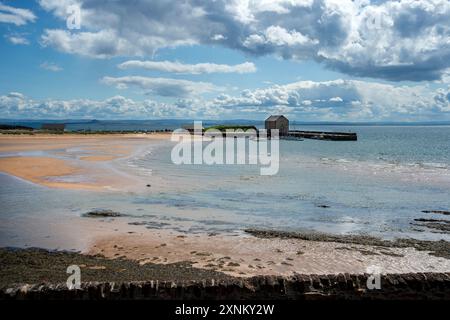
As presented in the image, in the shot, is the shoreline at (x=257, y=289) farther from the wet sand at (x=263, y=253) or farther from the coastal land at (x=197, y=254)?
the wet sand at (x=263, y=253)

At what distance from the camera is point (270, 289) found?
A: 5.09 m

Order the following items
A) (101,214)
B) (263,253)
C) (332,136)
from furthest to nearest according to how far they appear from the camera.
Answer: (332,136) → (101,214) → (263,253)

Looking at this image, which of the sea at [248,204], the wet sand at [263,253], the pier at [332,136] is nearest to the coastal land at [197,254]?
the wet sand at [263,253]

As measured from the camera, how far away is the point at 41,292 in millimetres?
4906

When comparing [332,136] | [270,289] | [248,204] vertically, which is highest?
[270,289]

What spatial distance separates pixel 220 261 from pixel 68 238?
4.32 meters

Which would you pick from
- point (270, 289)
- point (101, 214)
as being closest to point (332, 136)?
point (101, 214)

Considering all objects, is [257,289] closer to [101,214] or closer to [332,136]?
[101,214]

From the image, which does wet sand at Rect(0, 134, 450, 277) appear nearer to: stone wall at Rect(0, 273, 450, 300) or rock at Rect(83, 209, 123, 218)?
rock at Rect(83, 209, 123, 218)

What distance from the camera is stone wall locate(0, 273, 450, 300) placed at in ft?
16.2

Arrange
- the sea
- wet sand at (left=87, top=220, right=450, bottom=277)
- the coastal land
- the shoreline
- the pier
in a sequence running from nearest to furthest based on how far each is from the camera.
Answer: the shoreline < the coastal land < wet sand at (left=87, top=220, right=450, bottom=277) < the sea < the pier

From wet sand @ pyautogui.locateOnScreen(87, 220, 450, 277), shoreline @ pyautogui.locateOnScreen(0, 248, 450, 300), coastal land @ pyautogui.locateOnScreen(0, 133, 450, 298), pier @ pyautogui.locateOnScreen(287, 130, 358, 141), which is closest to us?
shoreline @ pyautogui.locateOnScreen(0, 248, 450, 300)

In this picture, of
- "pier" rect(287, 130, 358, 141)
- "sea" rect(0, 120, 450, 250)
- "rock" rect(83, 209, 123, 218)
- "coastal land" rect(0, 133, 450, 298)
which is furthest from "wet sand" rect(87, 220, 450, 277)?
"pier" rect(287, 130, 358, 141)
